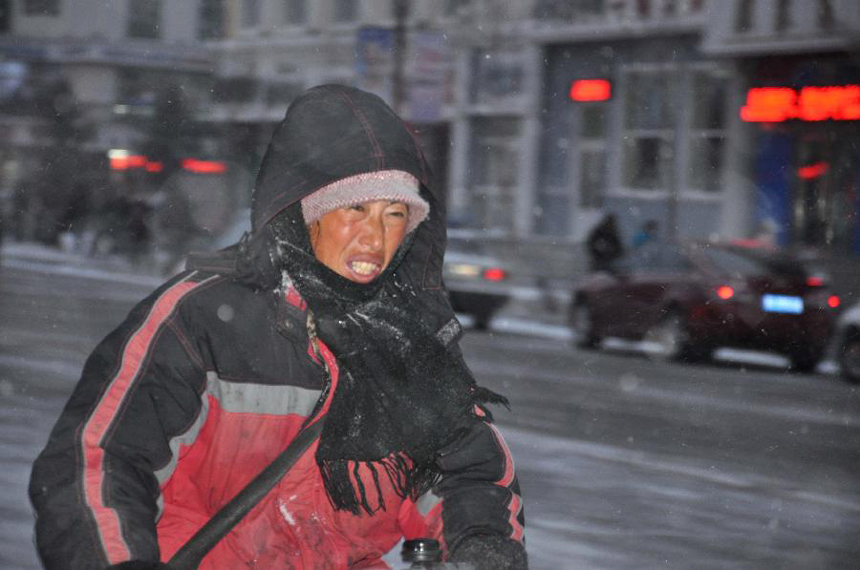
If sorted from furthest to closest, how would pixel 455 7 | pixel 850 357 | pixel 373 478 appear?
pixel 455 7 < pixel 850 357 < pixel 373 478

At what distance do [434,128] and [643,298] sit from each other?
14635 mm

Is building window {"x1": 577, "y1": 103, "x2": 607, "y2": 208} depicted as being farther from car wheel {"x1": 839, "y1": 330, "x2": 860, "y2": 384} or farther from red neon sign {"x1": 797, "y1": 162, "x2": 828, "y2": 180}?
car wheel {"x1": 839, "y1": 330, "x2": 860, "y2": 384}

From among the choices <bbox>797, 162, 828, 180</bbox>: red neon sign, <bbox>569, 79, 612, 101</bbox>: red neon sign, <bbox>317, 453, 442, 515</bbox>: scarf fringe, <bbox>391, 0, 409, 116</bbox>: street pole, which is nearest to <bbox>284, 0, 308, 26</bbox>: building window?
<bbox>569, 79, 612, 101</bbox>: red neon sign

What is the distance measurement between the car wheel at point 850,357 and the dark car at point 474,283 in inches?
233

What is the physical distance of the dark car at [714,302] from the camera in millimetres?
15148

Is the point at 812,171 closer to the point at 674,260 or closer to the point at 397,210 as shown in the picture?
the point at 674,260

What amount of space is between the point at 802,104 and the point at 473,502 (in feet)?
73.4

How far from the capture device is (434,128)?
101 ft

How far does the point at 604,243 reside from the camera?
773 inches

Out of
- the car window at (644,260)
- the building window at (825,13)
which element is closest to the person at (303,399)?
the car window at (644,260)

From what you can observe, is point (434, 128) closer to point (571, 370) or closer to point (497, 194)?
point (497, 194)

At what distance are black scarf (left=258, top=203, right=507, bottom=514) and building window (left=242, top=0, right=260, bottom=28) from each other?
23.6 m

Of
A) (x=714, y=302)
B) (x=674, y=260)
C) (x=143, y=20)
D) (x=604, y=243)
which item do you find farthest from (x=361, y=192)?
(x=143, y=20)

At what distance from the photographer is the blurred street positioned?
273 inches
